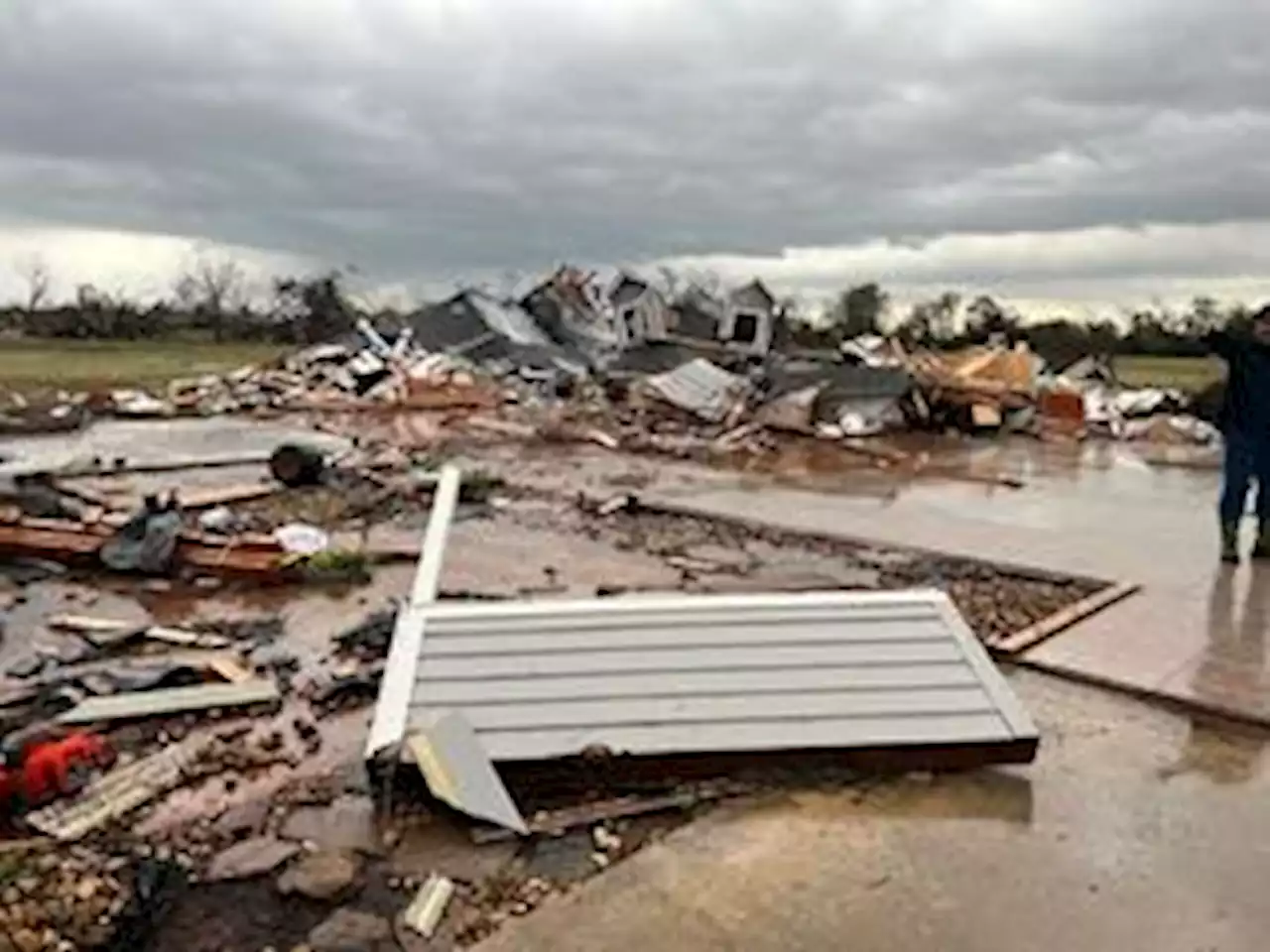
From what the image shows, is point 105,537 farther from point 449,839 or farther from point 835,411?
point 835,411

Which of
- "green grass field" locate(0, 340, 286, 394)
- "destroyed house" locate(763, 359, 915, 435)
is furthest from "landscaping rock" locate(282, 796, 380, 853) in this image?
"green grass field" locate(0, 340, 286, 394)

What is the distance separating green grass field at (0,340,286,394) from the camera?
61.1 feet

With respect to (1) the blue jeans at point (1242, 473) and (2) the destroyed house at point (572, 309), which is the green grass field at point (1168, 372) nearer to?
(2) the destroyed house at point (572, 309)

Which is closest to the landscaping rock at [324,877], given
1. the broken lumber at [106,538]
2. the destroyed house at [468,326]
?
the broken lumber at [106,538]

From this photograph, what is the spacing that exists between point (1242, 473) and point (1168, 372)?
53.9ft

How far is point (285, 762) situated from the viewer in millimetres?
4242

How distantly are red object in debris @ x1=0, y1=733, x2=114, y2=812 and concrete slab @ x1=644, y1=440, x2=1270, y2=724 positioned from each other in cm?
371

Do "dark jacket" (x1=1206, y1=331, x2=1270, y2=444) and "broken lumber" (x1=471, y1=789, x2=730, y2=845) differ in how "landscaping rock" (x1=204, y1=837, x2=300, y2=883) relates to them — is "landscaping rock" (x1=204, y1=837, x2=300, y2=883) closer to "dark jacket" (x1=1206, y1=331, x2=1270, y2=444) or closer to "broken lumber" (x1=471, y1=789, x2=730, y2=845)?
"broken lumber" (x1=471, y1=789, x2=730, y2=845)

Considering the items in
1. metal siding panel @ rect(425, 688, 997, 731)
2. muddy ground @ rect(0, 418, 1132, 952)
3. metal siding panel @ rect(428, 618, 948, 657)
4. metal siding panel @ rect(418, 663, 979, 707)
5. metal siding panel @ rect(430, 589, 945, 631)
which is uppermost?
metal siding panel @ rect(430, 589, 945, 631)

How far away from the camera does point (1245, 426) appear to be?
714 cm

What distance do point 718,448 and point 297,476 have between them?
475cm

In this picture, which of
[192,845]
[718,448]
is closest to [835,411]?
[718,448]

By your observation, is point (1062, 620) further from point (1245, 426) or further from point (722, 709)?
point (722, 709)

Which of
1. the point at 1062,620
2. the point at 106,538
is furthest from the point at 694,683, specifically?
the point at 106,538
